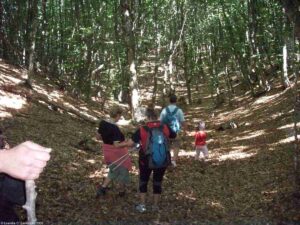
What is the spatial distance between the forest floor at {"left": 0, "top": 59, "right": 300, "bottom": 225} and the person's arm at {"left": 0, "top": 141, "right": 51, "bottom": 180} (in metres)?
5.59

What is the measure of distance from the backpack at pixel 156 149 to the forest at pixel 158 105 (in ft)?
3.59

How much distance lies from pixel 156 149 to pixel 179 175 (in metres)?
4.38

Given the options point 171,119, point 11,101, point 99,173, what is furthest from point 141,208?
point 11,101

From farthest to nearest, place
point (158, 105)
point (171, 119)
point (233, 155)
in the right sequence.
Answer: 1. point (158, 105)
2. point (233, 155)
3. point (171, 119)

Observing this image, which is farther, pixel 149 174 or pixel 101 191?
pixel 101 191

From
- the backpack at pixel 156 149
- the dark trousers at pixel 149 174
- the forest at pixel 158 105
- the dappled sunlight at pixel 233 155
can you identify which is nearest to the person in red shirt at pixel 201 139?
the forest at pixel 158 105

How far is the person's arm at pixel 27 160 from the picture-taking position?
6.77 ft

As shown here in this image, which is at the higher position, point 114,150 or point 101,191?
point 114,150

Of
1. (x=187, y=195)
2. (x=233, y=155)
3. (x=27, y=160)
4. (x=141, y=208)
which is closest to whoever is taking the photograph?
(x=27, y=160)

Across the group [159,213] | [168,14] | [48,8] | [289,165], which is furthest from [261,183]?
[168,14]

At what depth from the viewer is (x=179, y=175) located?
1209cm

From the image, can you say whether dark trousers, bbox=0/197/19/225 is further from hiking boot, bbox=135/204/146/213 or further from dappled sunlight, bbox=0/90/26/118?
dappled sunlight, bbox=0/90/26/118

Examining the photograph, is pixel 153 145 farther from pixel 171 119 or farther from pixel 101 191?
pixel 171 119

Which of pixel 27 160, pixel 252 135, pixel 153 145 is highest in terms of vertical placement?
pixel 27 160
